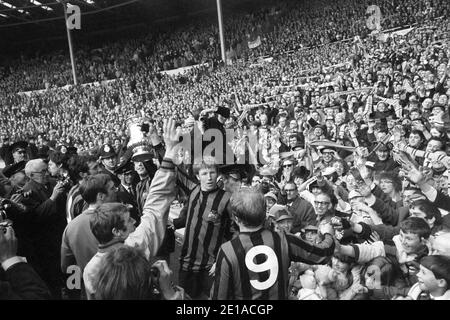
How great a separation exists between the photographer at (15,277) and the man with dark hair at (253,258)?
824 millimetres

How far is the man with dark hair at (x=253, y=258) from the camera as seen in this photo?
211 centimetres

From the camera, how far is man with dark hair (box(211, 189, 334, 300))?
2111mm

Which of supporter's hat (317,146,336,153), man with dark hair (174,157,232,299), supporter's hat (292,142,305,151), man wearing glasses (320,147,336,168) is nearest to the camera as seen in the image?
man with dark hair (174,157,232,299)

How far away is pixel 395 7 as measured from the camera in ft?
63.9

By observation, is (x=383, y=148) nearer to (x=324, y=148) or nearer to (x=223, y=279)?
(x=324, y=148)

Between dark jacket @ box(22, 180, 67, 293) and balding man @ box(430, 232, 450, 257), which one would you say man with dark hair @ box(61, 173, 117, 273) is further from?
balding man @ box(430, 232, 450, 257)

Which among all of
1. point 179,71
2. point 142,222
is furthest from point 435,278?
point 179,71

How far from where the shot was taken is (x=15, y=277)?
2146mm

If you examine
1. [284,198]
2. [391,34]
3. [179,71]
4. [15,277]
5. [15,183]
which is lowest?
[284,198]

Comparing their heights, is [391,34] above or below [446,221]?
above

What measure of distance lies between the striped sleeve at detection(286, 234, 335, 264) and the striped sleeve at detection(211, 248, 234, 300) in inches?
12.3

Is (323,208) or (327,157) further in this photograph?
(327,157)

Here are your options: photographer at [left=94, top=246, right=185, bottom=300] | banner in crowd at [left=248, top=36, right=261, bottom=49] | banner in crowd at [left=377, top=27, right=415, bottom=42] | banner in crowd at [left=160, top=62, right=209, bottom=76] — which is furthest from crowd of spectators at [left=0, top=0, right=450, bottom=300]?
banner in crowd at [left=248, top=36, right=261, bottom=49]

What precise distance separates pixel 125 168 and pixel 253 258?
2603 mm
